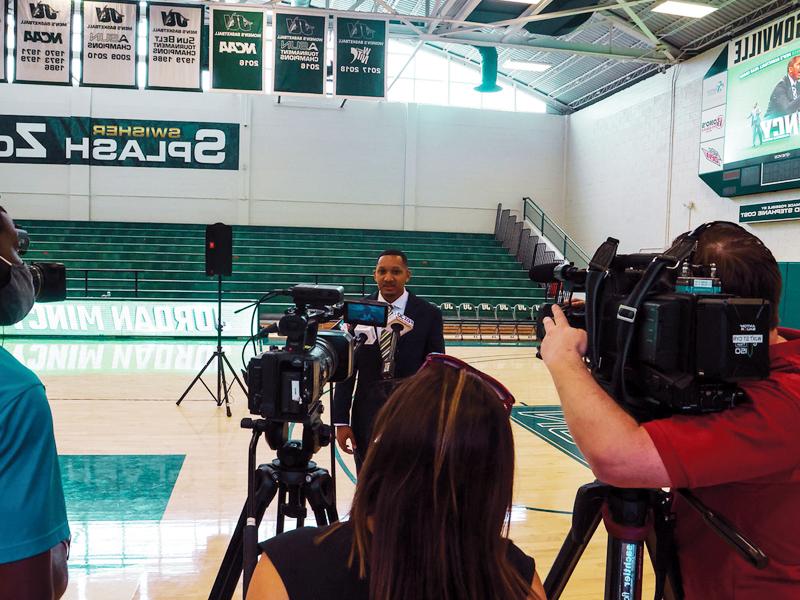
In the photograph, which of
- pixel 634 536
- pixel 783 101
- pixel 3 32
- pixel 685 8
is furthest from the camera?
pixel 685 8

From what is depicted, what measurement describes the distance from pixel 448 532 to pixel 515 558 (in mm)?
150

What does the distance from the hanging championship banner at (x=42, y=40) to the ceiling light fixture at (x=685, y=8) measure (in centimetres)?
859

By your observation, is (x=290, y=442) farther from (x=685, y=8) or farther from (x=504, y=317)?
(x=504, y=317)

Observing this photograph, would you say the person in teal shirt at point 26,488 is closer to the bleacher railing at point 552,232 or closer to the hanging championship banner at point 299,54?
the hanging championship banner at point 299,54

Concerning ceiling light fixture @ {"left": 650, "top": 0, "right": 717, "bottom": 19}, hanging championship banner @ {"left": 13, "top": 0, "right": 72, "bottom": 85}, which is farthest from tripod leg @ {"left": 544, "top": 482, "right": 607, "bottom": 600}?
ceiling light fixture @ {"left": 650, "top": 0, "right": 717, "bottom": 19}

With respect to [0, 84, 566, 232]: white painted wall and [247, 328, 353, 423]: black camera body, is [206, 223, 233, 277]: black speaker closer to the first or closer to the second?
[247, 328, 353, 423]: black camera body

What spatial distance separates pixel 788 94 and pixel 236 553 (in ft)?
35.4

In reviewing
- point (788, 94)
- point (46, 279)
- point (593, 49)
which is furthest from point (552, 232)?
point (46, 279)

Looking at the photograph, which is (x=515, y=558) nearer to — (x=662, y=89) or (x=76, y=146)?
(x=662, y=89)

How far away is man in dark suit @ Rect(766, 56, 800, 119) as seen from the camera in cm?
955

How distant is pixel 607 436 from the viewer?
3.52ft

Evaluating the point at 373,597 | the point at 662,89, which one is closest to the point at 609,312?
the point at 373,597

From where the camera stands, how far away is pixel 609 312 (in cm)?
123

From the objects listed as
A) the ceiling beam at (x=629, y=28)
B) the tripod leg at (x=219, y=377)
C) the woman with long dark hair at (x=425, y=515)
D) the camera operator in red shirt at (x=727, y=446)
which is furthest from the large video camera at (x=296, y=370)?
the ceiling beam at (x=629, y=28)
